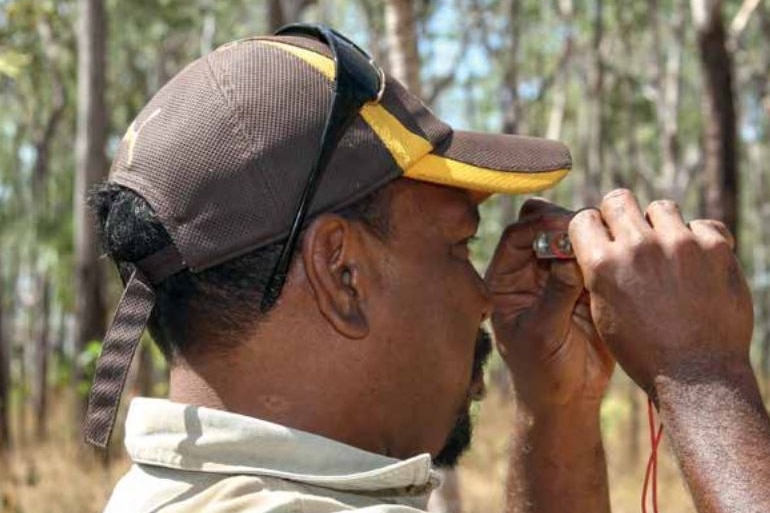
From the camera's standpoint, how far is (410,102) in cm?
201

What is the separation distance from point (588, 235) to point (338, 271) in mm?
336

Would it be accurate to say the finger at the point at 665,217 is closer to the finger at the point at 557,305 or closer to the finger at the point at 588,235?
the finger at the point at 588,235

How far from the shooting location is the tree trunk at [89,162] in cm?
1129

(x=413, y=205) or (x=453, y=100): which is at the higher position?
(x=413, y=205)

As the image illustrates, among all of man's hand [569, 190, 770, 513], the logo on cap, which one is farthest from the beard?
the logo on cap

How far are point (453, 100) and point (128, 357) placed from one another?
37064 mm

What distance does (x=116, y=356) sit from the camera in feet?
6.36

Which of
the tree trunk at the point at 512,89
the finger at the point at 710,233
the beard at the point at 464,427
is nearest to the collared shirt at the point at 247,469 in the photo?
the beard at the point at 464,427

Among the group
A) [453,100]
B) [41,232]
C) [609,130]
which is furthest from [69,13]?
[453,100]

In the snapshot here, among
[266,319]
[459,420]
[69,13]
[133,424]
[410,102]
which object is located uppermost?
[410,102]

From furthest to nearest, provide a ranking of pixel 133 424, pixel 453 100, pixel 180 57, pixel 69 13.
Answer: pixel 453 100 < pixel 180 57 < pixel 69 13 < pixel 133 424

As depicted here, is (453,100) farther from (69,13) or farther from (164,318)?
(164,318)

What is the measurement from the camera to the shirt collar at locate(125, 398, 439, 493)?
69.2 inches

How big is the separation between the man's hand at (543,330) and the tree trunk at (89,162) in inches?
356
